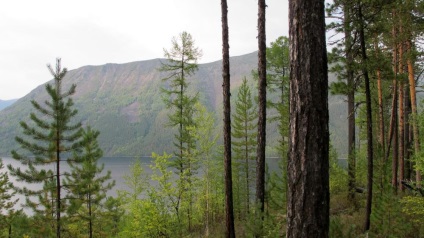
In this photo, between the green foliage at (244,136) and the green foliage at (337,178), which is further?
the green foliage at (244,136)

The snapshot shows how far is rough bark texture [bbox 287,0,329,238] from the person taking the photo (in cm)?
328

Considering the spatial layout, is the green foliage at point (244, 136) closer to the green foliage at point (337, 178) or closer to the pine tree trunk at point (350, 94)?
the green foliage at point (337, 178)

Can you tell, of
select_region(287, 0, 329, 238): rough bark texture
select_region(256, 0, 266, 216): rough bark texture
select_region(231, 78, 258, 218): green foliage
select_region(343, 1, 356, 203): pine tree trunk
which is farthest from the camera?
select_region(231, 78, 258, 218): green foliage

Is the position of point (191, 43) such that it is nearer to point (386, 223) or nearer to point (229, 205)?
point (229, 205)

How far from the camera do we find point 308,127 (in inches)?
131

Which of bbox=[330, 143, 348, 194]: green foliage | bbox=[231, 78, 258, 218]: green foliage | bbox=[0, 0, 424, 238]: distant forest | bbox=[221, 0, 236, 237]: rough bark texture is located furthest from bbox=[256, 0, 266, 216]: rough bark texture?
bbox=[231, 78, 258, 218]: green foliage

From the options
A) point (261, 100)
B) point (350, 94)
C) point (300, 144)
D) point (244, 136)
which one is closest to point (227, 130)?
point (261, 100)

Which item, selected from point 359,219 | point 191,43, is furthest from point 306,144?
point 191,43

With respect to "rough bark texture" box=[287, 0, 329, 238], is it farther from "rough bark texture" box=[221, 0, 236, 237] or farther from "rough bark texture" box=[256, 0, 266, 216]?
"rough bark texture" box=[221, 0, 236, 237]

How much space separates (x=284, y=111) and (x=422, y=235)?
9929mm

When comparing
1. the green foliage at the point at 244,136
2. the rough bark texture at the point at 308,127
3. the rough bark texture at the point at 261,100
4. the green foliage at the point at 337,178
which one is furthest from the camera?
the green foliage at the point at 244,136

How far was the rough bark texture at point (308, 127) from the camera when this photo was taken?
129 inches

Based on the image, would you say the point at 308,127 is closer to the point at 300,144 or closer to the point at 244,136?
the point at 300,144

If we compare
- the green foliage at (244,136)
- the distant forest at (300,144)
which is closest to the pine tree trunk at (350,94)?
the distant forest at (300,144)
